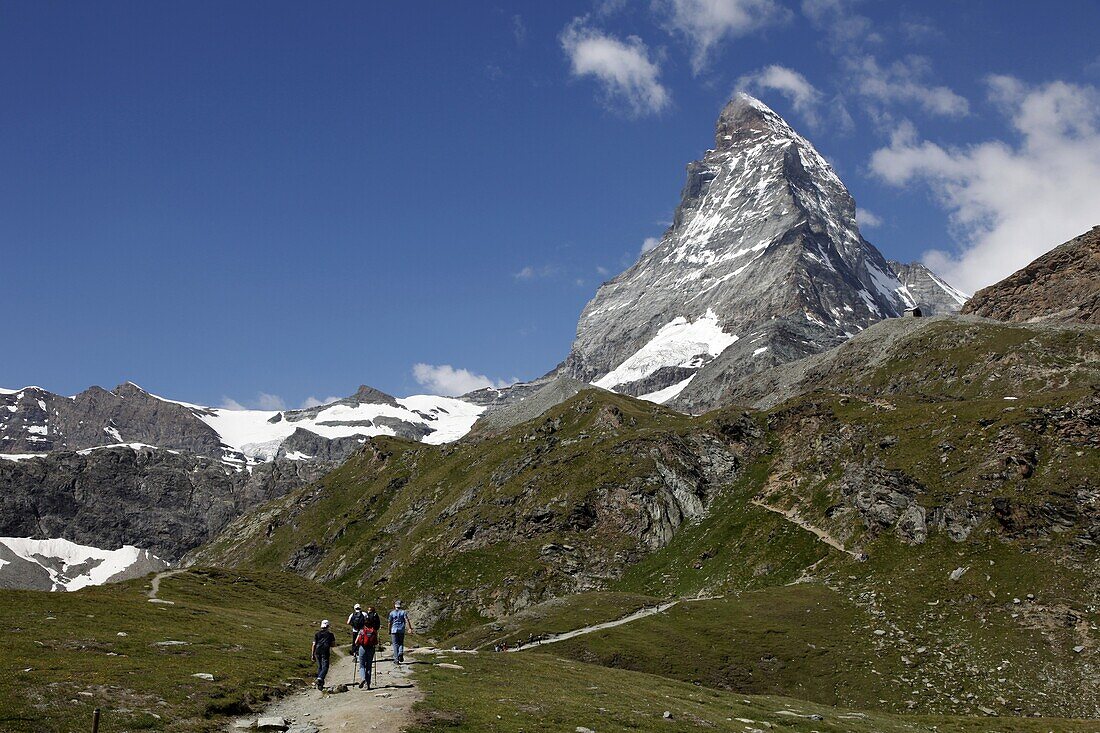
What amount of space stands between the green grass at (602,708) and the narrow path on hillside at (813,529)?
168 feet

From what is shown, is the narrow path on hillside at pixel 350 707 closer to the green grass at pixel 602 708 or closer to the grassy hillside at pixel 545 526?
the green grass at pixel 602 708

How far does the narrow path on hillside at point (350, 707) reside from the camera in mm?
30328

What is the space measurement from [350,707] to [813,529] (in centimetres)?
10063

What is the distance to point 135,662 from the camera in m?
39.6

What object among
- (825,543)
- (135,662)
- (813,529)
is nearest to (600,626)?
(825,543)

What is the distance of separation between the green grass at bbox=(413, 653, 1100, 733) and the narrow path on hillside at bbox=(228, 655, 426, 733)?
1.02 metres

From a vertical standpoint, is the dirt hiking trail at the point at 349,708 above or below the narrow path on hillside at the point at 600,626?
above

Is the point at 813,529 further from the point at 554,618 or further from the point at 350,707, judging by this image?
the point at 350,707

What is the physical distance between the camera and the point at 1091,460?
98312mm

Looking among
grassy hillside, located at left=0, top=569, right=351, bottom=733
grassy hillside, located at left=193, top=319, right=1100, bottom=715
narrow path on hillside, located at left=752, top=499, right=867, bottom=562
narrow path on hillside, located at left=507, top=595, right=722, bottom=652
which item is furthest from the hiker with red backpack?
narrow path on hillside, located at left=752, top=499, right=867, bottom=562

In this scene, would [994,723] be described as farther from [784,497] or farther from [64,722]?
[784,497]

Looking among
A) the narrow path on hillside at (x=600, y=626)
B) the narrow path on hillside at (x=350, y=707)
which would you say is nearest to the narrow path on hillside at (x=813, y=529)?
the narrow path on hillside at (x=600, y=626)

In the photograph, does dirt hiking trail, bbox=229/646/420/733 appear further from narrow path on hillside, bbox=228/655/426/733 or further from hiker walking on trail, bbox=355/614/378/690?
hiker walking on trail, bbox=355/614/378/690

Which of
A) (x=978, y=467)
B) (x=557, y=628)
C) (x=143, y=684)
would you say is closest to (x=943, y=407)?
(x=978, y=467)
